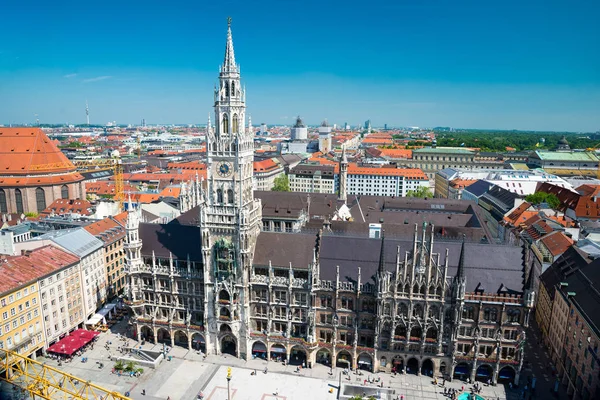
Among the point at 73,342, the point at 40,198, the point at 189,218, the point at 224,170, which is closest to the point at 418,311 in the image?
the point at 224,170

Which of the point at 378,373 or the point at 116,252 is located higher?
the point at 116,252

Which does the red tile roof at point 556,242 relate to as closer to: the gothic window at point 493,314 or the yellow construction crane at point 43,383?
the gothic window at point 493,314

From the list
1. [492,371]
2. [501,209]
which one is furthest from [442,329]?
[501,209]

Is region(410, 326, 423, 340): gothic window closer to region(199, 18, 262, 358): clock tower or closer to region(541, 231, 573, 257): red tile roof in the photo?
region(199, 18, 262, 358): clock tower

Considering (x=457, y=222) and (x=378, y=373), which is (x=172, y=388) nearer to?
(x=378, y=373)

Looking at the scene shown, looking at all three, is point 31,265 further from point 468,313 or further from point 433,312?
point 468,313

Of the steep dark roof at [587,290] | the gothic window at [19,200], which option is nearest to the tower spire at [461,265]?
the steep dark roof at [587,290]
